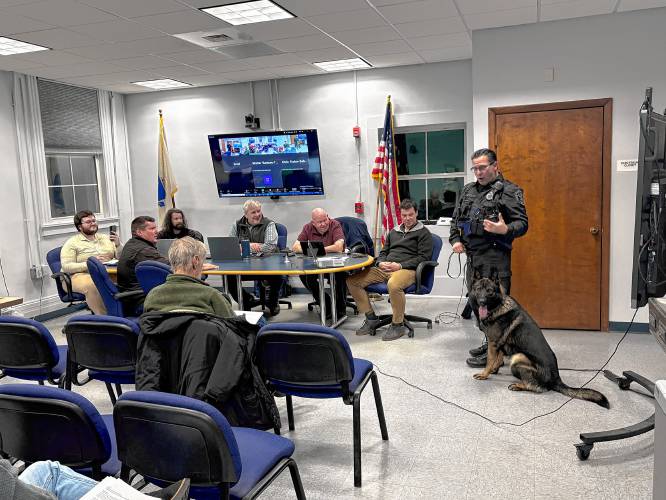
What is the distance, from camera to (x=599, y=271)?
5.29 metres

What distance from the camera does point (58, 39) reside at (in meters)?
5.01

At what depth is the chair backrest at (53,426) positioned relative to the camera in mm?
1983

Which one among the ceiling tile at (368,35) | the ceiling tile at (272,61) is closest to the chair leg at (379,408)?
the ceiling tile at (368,35)

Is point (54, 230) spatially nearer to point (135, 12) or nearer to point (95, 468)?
point (135, 12)

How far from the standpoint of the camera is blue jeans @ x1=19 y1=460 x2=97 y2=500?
5.10 feet

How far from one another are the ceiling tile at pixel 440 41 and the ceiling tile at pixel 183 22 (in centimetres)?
198

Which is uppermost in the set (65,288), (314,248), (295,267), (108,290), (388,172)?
(388,172)

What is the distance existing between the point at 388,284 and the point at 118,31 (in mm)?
3218

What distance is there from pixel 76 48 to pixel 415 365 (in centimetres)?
422

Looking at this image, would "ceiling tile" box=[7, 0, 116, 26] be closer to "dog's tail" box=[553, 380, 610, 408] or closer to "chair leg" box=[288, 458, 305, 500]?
"chair leg" box=[288, 458, 305, 500]

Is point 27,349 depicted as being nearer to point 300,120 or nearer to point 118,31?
point 118,31

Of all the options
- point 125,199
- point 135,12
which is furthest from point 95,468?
point 125,199

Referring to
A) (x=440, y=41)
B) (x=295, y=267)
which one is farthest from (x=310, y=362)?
(x=440, y=41)

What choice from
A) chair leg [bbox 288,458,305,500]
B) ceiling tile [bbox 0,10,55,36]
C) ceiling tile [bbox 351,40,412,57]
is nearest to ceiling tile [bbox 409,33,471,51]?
ceiling tile [bbox 351,40,412,57]
